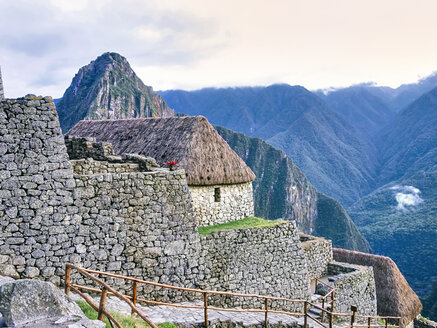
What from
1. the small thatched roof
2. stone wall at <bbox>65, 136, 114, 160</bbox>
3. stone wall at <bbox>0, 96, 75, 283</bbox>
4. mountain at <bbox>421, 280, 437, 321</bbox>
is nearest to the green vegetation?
mountain at <bbox>421, 280, 437, 321</bbox>

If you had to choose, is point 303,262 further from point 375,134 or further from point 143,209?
point 375,134

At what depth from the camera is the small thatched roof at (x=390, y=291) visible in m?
20.5

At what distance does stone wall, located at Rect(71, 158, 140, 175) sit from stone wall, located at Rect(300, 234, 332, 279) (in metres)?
8.51

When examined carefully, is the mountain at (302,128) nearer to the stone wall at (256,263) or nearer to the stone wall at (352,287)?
the stone wall at (352,287)

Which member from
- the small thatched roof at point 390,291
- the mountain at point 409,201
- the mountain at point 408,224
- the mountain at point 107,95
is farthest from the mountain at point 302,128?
the small thatched roof at point 390,291

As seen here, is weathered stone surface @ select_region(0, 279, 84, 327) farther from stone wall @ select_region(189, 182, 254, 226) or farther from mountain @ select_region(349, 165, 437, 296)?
mountain @ select_region(349, 165, 437, 296)

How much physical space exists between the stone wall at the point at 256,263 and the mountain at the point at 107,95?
76.1 m

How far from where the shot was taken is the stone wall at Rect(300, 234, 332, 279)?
49.3 feet

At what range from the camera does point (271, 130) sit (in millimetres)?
155875

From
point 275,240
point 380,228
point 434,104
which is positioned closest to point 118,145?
point 275,240

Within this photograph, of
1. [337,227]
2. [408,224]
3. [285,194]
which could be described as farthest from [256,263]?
[285,194]

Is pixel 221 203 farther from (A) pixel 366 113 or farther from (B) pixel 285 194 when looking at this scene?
(A) pixel 366 113

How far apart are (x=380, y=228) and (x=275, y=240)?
74332 mm

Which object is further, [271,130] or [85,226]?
[271,130]
